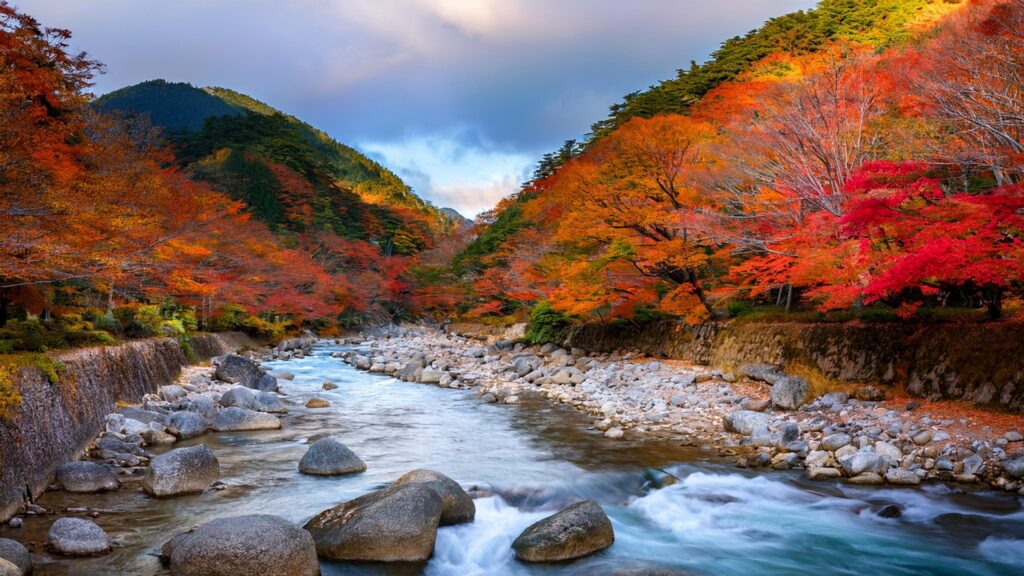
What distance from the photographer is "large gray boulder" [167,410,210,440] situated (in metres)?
10.4

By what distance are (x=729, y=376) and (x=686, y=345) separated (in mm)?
3927

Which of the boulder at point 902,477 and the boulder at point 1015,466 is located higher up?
the boulder at point 1015,466

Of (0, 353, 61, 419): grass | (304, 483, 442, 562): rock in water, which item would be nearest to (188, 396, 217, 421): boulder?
(0, 353, 61, 419): grass

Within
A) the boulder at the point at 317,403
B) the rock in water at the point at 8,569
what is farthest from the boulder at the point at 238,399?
the rock in water at the point at 8,569

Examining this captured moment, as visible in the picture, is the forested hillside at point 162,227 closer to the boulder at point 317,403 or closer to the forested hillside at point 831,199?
the boulder at point 317,403

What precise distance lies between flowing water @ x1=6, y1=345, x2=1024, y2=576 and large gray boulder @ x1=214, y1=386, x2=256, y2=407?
2478 millimetres

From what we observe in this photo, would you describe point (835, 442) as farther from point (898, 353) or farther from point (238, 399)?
point (238, 399)

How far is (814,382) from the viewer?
12.0 meters

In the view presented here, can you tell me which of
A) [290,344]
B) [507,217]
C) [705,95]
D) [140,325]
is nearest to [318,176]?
[507,217]

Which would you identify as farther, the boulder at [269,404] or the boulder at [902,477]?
the boulder at [269,404]

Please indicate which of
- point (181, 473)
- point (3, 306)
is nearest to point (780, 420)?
point (181, 473)

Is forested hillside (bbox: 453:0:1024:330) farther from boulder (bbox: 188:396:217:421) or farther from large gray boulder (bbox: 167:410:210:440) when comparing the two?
large gray boulder (bbox: 167:410:210:440)

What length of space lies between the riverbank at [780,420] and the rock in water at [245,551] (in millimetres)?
6797

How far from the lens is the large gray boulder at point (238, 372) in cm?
1620
